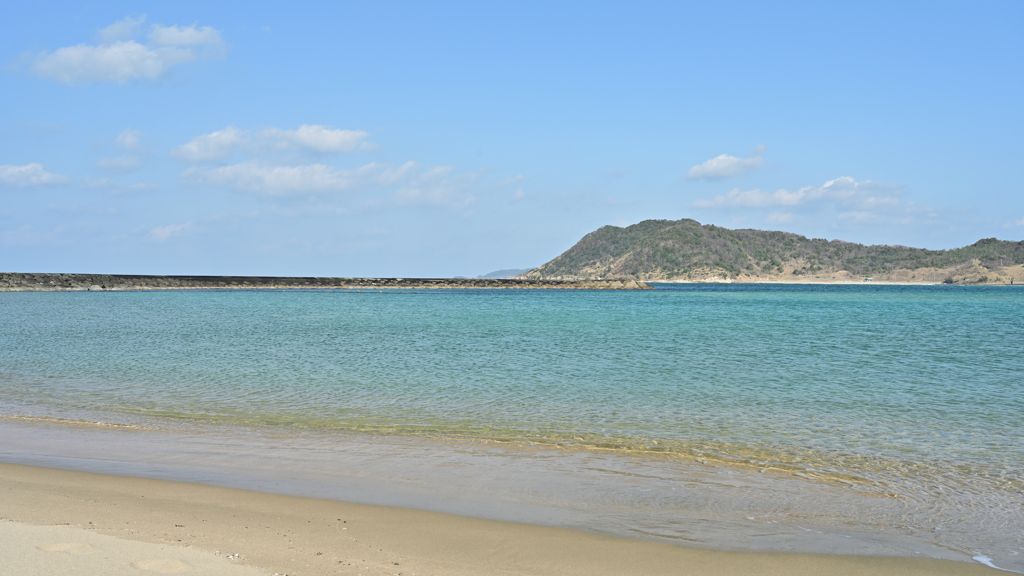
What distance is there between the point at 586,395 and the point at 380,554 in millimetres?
8079

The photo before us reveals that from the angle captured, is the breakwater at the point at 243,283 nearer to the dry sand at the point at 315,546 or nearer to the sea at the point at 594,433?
the sea at the point at 594,433

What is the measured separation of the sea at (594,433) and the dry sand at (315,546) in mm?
335

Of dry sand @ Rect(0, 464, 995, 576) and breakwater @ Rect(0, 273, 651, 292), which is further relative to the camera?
breakwater @ Rect(0, 273, 651, 292)

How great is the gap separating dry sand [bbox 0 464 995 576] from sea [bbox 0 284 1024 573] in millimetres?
335

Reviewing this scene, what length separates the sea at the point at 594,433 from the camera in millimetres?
5953

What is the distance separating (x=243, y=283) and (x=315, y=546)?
10796 centimetres

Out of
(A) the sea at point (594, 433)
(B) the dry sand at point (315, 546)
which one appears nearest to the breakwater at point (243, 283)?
(A) the sea at point (594, 433)

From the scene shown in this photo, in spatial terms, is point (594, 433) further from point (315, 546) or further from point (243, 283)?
point (243, 283)

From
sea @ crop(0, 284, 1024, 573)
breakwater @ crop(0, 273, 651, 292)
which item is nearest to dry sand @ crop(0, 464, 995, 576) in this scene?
sea @ crop(0, 284, 1024, 573)

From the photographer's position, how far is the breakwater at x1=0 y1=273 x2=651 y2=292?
80.4 metres

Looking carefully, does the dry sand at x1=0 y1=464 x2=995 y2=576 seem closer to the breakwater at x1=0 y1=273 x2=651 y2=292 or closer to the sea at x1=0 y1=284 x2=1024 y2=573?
the sea at x1=0 y1=284 x2=1024 y2=573

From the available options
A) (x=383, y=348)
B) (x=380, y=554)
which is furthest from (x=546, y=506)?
(x=383, y=348)

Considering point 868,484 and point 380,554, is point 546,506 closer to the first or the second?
point 380,554

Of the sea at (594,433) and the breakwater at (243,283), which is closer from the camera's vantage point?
the sea at (594,433)
